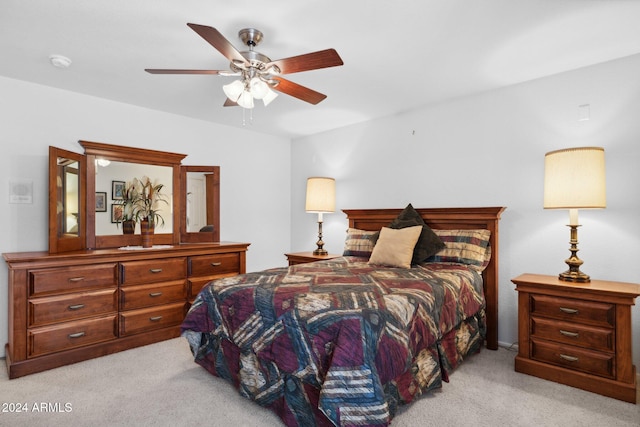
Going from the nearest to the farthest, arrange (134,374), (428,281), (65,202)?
(428,281), (134,374), (65,202)

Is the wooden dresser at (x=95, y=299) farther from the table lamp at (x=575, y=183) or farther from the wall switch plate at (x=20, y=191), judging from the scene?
the table lamp at (x=575, y=183)

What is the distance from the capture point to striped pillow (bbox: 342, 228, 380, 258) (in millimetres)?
3619

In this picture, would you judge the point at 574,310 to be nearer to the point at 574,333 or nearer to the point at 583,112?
the point at 574,333

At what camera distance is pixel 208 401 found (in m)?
2.17

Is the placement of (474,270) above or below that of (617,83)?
below

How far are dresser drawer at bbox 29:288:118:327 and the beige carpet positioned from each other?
0.41m

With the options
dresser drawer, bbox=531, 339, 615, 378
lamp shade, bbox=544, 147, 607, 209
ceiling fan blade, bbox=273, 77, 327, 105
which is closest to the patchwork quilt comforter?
dresser drawer, bbox=531, 339, 615, 378

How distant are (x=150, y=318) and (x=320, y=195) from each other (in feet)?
7.60

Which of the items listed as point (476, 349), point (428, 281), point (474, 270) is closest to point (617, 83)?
point (474, 270)

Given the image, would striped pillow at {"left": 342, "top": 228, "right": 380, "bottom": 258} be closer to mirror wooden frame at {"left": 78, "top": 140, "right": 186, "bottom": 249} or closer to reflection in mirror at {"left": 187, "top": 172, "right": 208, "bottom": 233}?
reflection in mirror at {"left": 187, "top": 172, "right": 208, "bottom": 233}

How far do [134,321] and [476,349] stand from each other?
10.1 ft

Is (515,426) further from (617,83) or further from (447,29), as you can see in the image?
(617,83)

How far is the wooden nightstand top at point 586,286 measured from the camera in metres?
2.16

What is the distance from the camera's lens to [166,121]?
3.94m
